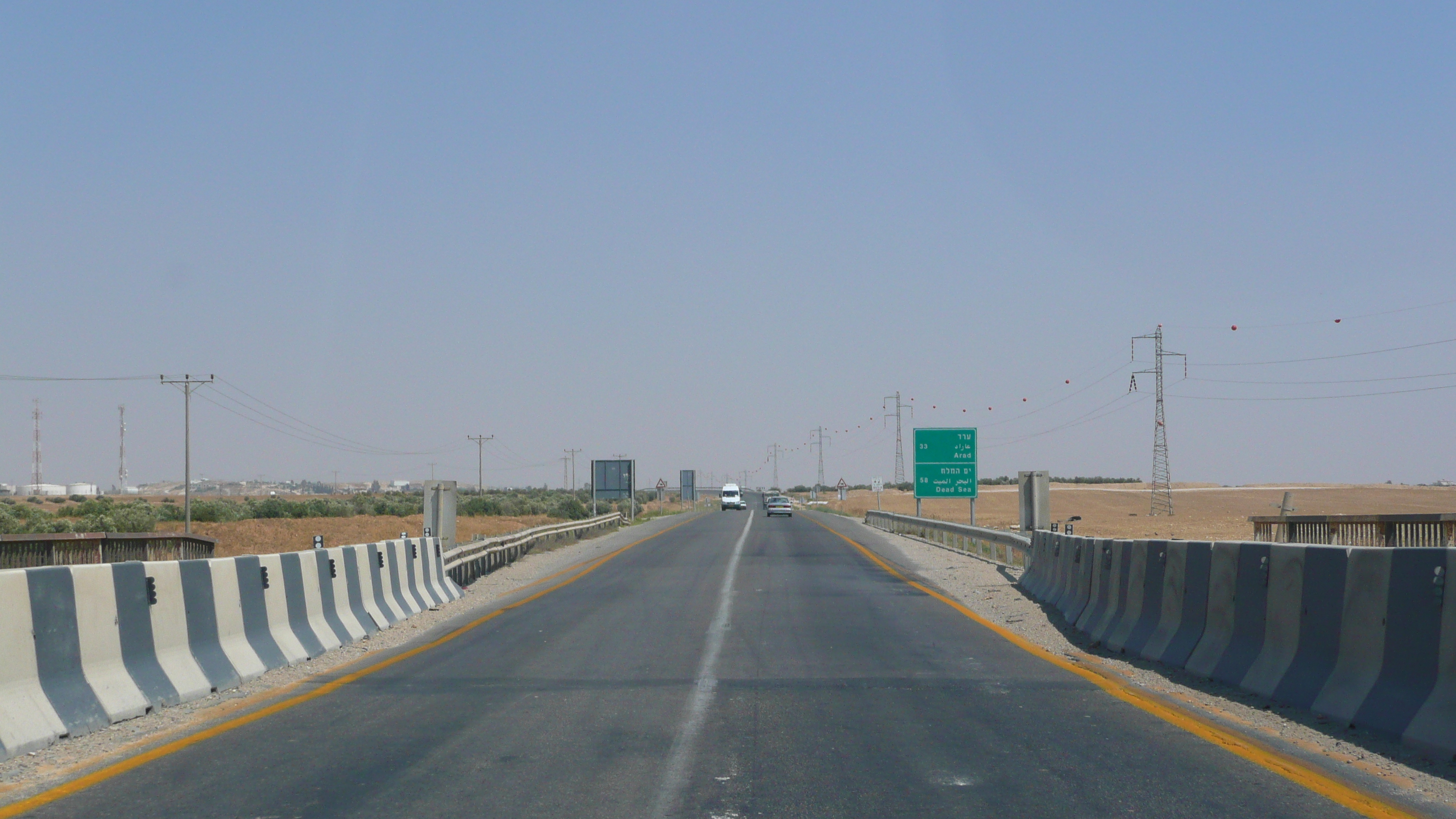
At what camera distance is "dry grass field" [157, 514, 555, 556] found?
130ft

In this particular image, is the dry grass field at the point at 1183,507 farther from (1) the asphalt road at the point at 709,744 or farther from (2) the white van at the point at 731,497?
(1) the asphalt road at the point at 709,744

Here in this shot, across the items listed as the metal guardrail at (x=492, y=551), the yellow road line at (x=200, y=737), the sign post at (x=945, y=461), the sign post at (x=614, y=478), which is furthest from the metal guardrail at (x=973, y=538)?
the sign post at (x=614, y=478)

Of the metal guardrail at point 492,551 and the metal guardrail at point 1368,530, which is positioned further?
the metal guardrail at point 1368,530

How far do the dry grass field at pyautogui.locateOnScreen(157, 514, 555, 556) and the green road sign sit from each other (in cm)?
1450

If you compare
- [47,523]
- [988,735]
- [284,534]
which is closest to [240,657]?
[988,735]

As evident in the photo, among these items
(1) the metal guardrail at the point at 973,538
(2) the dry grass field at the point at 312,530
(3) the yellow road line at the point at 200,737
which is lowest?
(2) the dry grass field at the point at 312,530

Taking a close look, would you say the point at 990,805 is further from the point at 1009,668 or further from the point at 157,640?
the point at 157,640

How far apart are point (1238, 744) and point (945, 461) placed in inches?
1371

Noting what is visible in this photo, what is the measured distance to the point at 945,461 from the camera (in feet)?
137

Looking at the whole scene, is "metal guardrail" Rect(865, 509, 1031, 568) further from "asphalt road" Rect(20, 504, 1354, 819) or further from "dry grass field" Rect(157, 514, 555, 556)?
"dry grass field" Rect(157, 514, 555, 556)

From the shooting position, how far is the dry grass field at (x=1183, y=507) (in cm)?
5022

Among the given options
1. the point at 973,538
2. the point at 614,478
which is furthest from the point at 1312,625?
the point at 614,478

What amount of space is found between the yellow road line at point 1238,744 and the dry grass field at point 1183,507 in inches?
844

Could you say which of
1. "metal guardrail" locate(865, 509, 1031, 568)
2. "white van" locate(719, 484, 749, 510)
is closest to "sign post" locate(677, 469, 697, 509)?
"white van" locate(719, 484, 749, 510)
